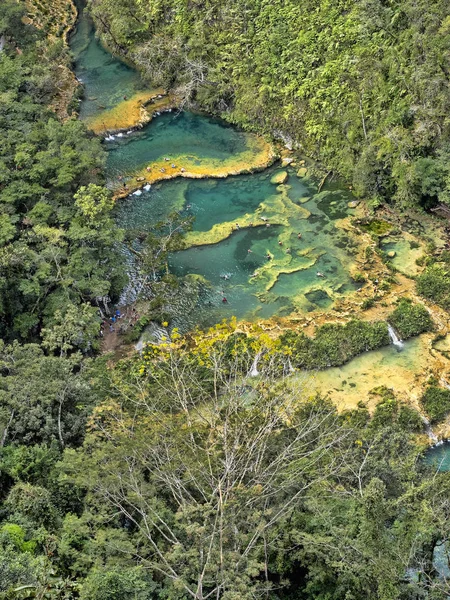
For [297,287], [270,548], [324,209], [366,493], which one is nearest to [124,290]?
[297,287]

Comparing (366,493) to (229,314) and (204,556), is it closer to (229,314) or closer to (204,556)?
(204,556)

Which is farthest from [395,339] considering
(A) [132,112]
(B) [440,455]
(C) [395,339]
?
(A) [132,112]

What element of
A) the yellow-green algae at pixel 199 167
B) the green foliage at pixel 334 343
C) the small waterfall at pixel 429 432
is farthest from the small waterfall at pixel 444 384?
the yellow-green algae at pixel 199 167

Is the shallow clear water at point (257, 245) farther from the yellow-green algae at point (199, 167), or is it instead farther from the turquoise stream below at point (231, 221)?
the yellow-green algae at point (199, 167)

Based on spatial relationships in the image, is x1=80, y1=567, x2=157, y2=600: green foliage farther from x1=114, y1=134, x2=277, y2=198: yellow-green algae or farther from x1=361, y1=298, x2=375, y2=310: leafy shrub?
x1=114, y1=134, x2=277, y2=198: yellow-green algae

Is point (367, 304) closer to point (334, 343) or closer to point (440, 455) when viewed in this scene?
point (334, 343)

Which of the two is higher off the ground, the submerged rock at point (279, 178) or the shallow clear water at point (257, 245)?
the submerged rock at point (279, 178)
